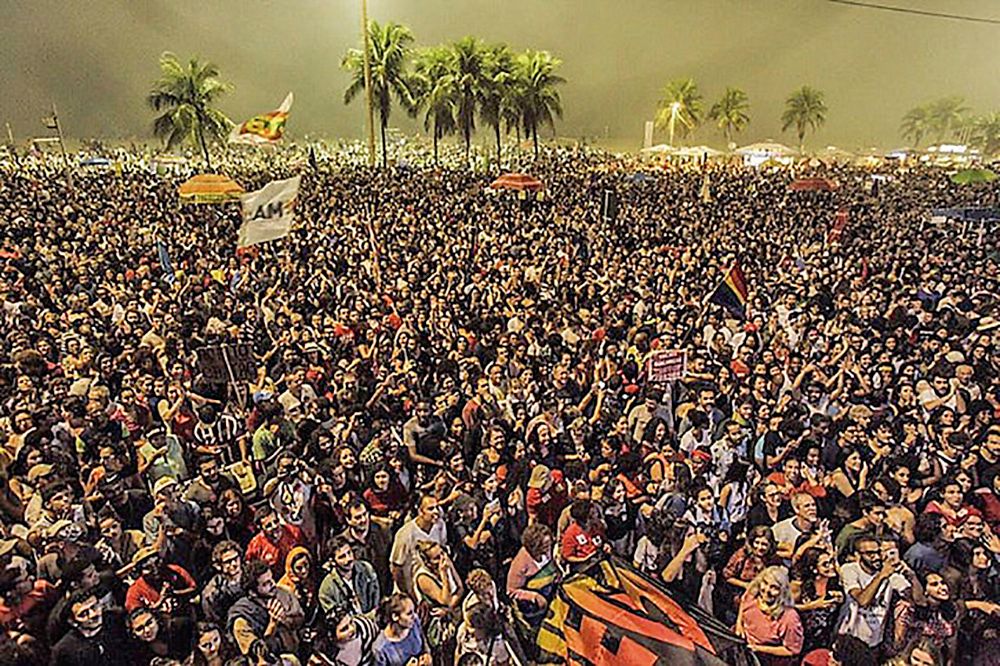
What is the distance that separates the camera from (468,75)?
1590 inches

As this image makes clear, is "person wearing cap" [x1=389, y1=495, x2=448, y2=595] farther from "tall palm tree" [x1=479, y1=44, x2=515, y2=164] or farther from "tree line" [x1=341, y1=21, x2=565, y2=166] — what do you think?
"tall palm tree" [x1=479, y1=44, x2=515, y2=164]

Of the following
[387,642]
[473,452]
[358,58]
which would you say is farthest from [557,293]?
[358,58]

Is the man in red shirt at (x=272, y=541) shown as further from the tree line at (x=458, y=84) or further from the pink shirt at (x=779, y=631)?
the tree line at (x=458, y=84)

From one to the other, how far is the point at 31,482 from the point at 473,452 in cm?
377

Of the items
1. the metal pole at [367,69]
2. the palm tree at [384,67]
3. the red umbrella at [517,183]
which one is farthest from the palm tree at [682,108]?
the red umbrella at [517,183]

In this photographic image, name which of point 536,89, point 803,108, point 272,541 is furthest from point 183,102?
point 803,108

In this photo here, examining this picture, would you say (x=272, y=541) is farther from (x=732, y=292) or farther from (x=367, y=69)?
(x=367, y=69)

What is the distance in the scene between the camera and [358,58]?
1548 inches

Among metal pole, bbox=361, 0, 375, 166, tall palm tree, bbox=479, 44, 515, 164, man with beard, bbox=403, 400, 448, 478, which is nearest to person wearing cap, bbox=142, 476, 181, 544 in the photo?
man with beard, bbox=403, 400, 448, 478

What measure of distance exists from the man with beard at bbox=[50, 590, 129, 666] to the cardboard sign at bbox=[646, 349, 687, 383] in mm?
5387

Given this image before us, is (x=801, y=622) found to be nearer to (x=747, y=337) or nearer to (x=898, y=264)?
(x=747, y=337)

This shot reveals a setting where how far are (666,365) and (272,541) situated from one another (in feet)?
15.1

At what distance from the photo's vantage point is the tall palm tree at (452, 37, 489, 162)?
40.4m

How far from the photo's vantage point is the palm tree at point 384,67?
39.0 metres
